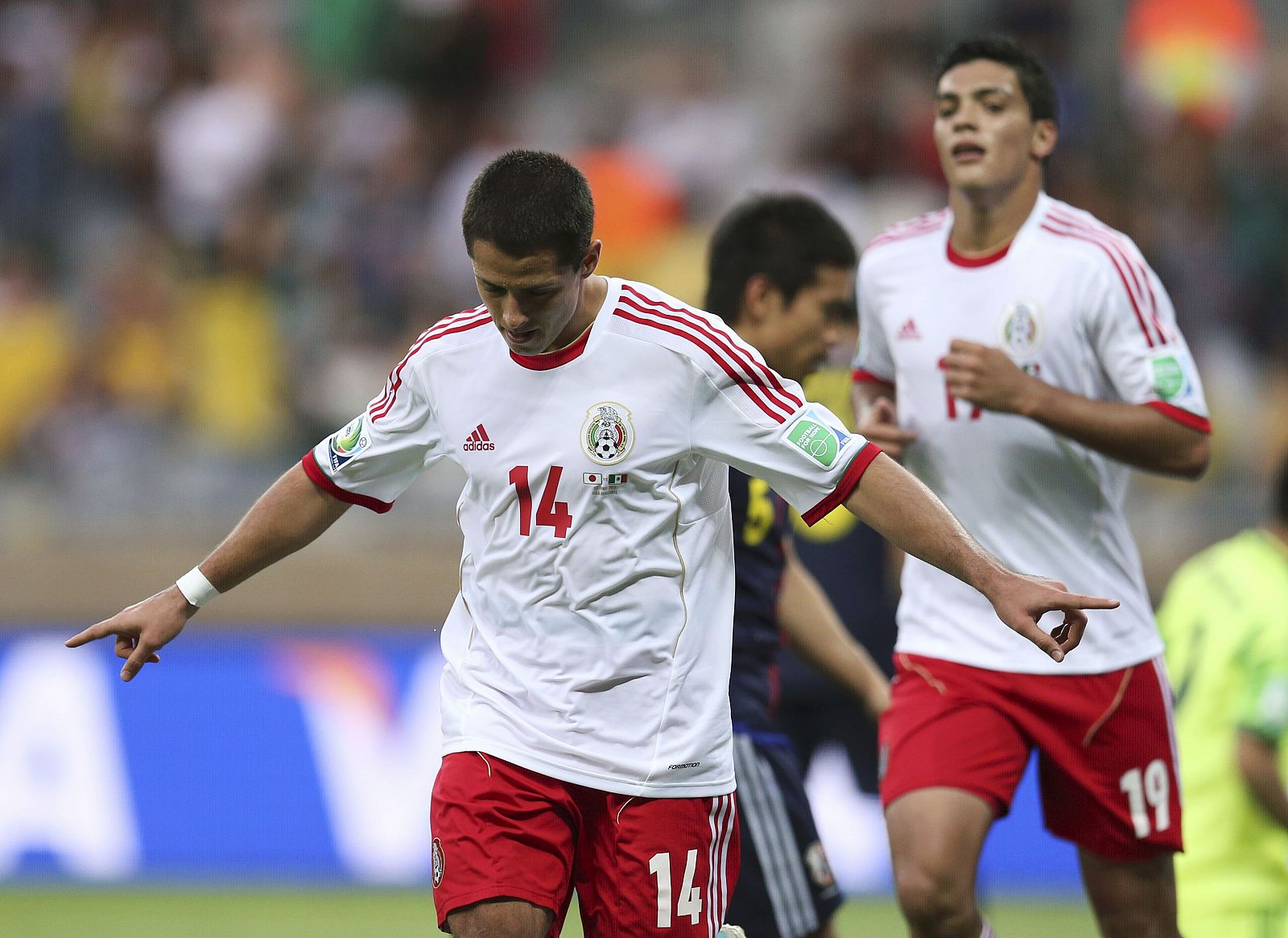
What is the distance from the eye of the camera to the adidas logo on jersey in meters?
4.07

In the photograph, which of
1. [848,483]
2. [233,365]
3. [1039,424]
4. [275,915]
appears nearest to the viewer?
[848,483]

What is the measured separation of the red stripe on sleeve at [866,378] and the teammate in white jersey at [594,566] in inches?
58.1

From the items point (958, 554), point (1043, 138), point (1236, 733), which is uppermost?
point (1043, 138)

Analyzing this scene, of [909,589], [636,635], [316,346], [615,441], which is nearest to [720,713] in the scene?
[636,635]

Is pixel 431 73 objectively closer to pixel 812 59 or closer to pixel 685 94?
pixel 685 94

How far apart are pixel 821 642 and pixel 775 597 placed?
1.18 feet

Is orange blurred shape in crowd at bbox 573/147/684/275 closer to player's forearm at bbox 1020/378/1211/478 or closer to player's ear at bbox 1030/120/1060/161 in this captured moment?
player's ear at bbox 1030/120/1060/161

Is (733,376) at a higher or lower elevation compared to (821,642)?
higher

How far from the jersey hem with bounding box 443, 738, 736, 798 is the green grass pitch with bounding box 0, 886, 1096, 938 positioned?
411cm

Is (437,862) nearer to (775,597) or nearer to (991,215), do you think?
(775,597)

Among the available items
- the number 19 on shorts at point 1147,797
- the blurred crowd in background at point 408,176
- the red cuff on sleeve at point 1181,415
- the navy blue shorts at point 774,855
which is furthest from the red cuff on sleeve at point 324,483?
the blurred crowd in background at point 408,176

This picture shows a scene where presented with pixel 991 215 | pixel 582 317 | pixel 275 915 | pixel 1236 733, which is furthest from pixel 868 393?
pixel 275 915

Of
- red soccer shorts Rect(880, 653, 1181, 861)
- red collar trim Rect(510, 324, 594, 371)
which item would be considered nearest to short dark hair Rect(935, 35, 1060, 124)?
red soccer shorts Rect(880, 653, 1181, 861)

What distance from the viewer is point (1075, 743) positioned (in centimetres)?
505
